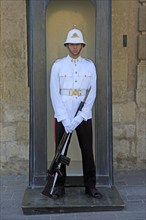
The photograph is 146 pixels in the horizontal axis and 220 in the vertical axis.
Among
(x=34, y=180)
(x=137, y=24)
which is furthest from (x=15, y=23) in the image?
(x=34, y=180)

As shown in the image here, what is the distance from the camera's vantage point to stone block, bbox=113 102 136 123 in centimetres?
618

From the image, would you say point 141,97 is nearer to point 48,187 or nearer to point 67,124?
point 67,124

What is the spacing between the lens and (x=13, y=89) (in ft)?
19.8

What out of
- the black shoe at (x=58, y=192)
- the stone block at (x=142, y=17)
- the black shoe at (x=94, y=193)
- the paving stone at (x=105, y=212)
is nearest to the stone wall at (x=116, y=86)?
the stone block at (x=142, y=17)

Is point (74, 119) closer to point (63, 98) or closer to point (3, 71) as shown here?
point (63, 98)

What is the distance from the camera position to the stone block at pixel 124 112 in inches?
243

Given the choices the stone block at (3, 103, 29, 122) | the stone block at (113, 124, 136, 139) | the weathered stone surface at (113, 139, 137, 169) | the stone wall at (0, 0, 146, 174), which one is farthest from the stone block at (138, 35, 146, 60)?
the stone block at (3, 103, 29, 122)

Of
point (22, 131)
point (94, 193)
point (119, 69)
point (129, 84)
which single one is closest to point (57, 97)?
point (94, 193)

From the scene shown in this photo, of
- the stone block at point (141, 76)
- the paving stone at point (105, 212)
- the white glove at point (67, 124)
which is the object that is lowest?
the paving stone at point (105, 212)

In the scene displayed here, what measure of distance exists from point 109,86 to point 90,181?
1117mm

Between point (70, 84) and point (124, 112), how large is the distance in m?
1.66

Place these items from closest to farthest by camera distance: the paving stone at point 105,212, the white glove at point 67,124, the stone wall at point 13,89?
the paving stone at point 105,212 → the white glove at point 67,124 → the stone wall at point 13,89

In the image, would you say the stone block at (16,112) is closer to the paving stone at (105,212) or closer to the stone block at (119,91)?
the paving stone at (105,212)

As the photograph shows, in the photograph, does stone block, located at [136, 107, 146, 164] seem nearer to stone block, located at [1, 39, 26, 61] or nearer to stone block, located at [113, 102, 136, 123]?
stone block, located at [113, 102, 136, 123]
